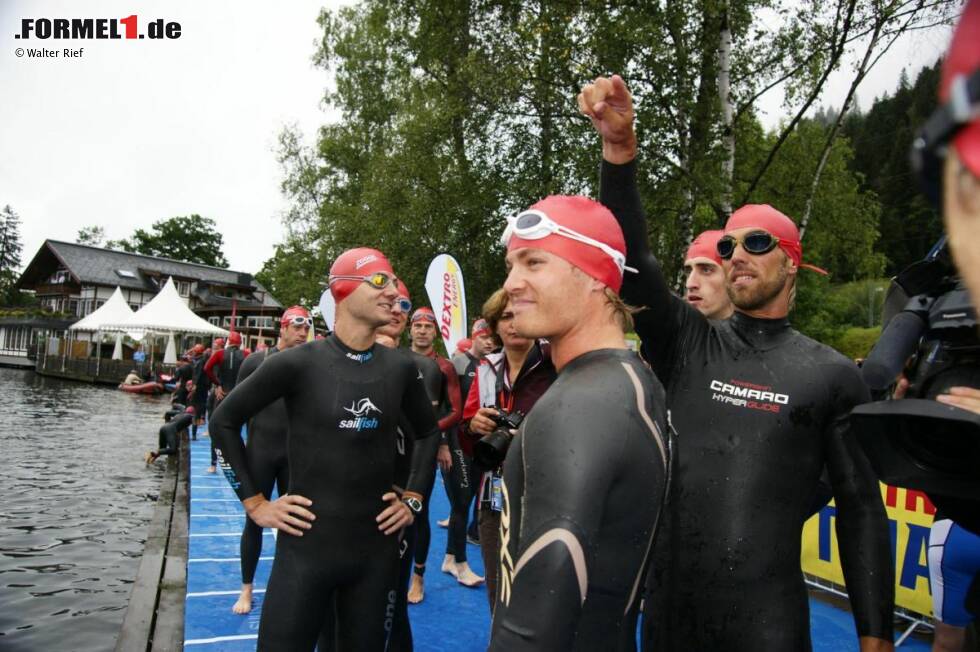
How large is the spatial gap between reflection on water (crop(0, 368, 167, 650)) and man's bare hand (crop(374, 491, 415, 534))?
3.42 metres

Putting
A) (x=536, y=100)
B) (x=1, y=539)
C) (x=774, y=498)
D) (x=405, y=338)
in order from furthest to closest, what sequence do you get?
(x=405, y=338), (x=536, y=100), (x=1, y=539), (x=774, y=498)

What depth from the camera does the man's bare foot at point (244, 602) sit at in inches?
202

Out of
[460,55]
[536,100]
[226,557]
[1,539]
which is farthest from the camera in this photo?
[460,55]

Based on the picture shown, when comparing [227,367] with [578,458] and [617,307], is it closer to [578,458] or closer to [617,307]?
[617,307]

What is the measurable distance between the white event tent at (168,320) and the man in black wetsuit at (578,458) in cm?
3353

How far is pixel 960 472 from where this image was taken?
1.52m

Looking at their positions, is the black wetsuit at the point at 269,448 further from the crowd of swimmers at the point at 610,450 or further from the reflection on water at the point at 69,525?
the crowd of swimmers at the point at 610,450

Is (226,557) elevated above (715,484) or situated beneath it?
situated beneath

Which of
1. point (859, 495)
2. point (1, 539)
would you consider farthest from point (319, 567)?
point (1, 539)

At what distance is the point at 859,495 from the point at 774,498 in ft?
1.13

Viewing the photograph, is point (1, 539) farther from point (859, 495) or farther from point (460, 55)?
point (460, 55)

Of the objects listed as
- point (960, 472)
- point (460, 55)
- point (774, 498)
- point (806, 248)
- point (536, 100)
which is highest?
point (460, 55)

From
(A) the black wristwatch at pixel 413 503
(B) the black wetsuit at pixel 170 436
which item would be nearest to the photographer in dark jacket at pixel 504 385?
(A) the black wristwatch at pixel 413 503

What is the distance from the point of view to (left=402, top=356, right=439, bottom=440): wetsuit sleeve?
3825mm
